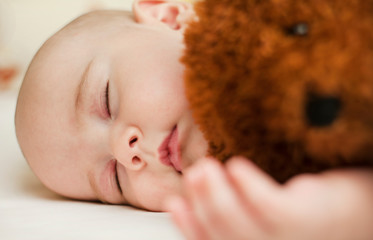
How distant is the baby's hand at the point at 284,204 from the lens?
41 centimetres

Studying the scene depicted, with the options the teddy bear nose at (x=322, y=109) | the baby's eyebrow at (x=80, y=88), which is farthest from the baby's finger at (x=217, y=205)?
the baby's eyebrow at (x=80, y=88)

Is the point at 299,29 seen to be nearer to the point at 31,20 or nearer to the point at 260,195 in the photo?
the point at 260,195

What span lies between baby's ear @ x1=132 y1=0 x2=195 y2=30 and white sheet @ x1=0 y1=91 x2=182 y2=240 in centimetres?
43

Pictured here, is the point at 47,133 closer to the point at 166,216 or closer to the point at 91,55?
the point at 91,55

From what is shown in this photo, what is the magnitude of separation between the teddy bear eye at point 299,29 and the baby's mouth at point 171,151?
1.20 feet

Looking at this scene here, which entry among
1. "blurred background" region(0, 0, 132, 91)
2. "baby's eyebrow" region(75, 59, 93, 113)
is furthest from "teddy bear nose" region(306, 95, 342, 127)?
"blurred background" region(0, 0, 132, 91)

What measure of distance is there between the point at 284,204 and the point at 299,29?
19 cm

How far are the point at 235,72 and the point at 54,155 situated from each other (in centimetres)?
55

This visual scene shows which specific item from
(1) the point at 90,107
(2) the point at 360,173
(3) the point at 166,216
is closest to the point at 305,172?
(2) the point at 360,173

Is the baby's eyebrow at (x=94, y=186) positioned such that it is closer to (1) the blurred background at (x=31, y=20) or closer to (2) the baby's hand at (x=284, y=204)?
(2) the baby's hand at (x=284, y=204)

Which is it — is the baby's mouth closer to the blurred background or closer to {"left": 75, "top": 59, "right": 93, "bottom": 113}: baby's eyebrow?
{"left": 75, "top": 59, "right": 93, "bottom": 113}: baby's eyebrow

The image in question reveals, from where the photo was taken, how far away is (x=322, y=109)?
418mm

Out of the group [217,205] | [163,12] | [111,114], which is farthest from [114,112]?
[217,205]

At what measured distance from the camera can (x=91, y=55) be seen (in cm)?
94
